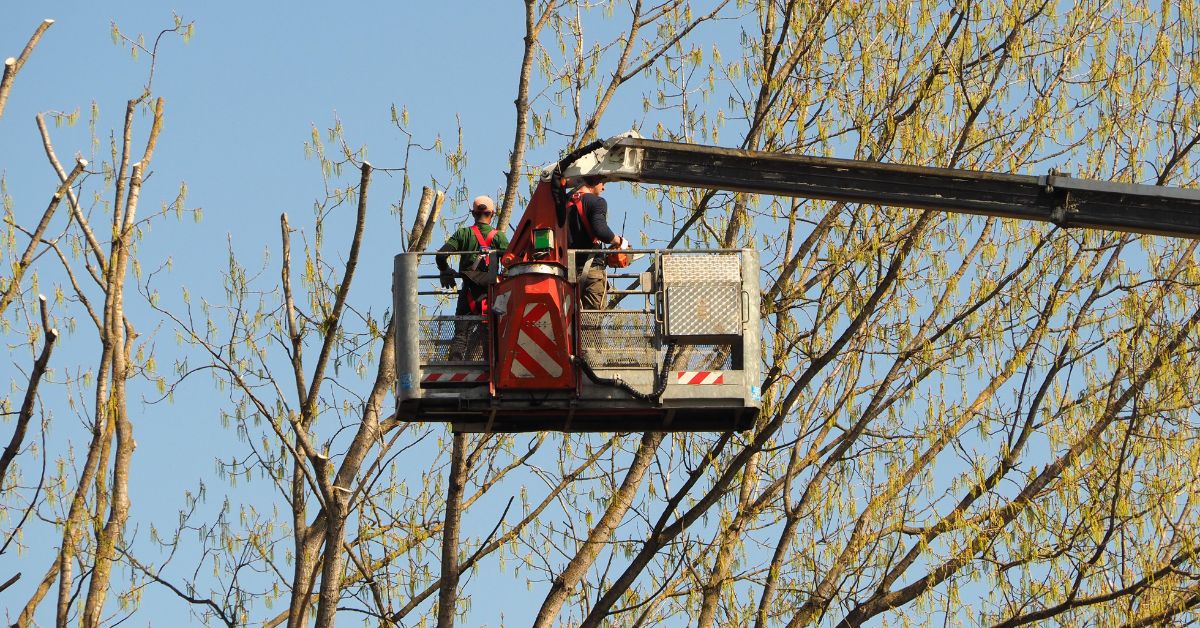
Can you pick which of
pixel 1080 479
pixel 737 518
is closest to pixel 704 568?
pixel 737 518

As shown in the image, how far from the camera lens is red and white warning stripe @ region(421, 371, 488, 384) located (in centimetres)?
1240

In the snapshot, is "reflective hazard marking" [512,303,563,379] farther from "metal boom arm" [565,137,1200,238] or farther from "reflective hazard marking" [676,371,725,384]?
"metal boom arm" [565,137,1200,238]

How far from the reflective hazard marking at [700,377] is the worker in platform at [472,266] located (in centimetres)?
137

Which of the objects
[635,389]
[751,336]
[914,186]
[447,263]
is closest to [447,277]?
[447,263]

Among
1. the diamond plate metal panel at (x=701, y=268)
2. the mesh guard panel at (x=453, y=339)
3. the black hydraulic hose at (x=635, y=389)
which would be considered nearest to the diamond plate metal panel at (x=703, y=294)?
the diamond plate metal panel at (x=701, y=268)

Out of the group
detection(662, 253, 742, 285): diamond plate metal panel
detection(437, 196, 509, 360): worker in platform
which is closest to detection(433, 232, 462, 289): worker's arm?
detection(437, 196, 509, 360): worker in platform

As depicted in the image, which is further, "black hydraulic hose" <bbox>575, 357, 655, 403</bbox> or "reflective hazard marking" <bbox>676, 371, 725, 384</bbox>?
"reflective hazard marking" <bbox>676, 371, 725, 384</bbox>

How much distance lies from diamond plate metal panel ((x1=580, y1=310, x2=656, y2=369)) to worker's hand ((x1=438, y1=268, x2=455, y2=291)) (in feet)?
3.29

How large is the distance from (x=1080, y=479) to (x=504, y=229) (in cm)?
526

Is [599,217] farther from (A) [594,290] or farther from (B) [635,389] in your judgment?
(B) [635,389]

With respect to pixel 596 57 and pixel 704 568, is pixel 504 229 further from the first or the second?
pixel 704 568

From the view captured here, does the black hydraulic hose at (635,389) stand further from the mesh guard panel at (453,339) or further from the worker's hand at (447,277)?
the worker's hand at (447,277)

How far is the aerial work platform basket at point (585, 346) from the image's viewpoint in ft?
40.3

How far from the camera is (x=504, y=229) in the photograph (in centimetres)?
1537
